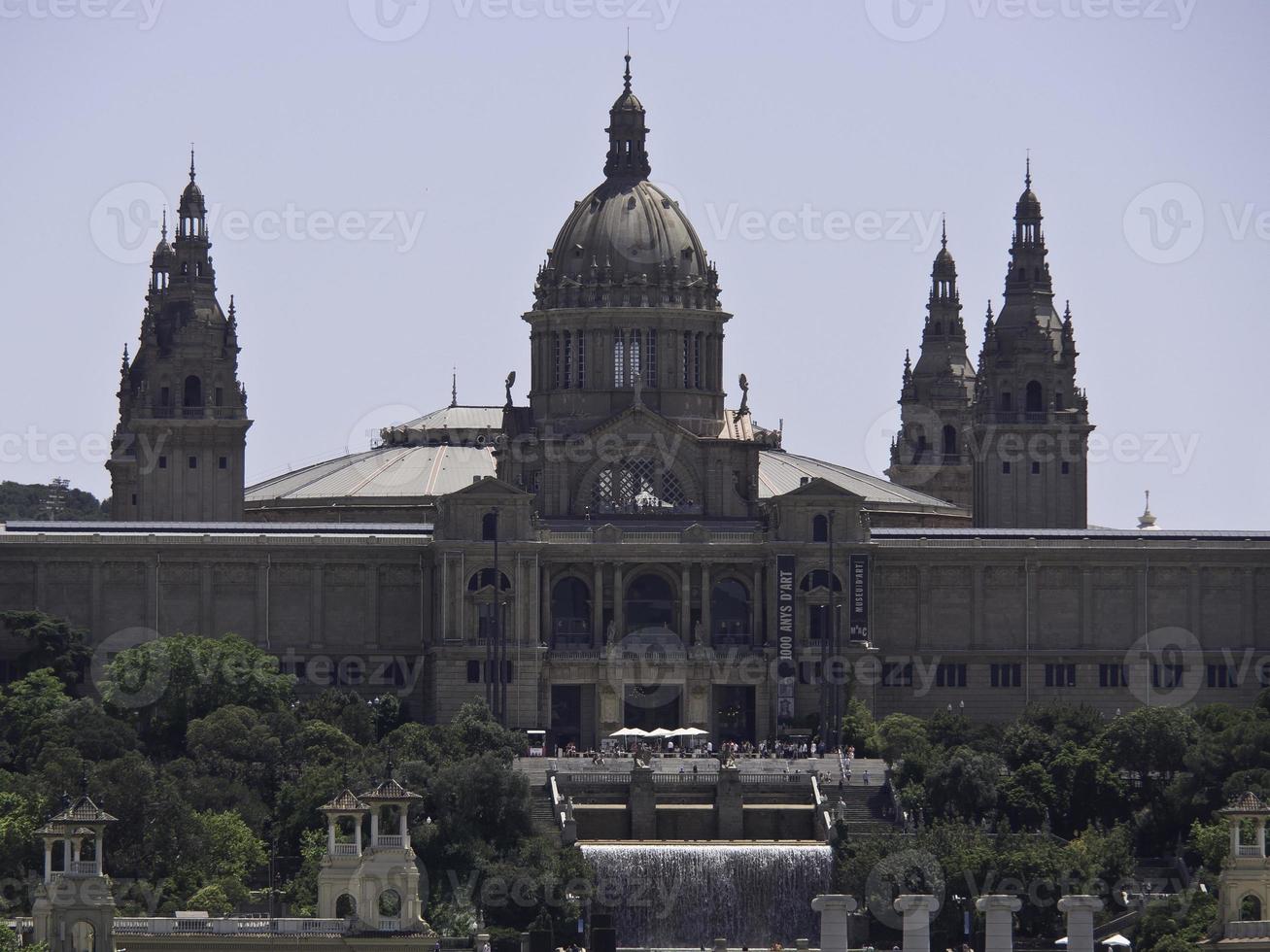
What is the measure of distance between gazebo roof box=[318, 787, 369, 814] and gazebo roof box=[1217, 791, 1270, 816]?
30773 millimetres

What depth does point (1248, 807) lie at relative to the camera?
178 m

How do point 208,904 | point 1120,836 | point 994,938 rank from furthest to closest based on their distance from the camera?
point 1120,836 → point 208,904 → point 994,938

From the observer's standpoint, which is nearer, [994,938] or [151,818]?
[994,938]

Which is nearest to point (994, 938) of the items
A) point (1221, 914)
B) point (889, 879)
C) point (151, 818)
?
point (1221, 914)

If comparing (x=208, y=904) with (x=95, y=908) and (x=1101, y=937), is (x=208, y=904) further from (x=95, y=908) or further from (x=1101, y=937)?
(x=1101, y=937)

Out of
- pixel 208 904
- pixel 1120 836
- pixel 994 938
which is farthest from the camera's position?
pixel 1120 836

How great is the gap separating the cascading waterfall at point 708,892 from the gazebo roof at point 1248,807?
21311 millimetres

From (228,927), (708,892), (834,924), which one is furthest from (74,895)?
(708,892)

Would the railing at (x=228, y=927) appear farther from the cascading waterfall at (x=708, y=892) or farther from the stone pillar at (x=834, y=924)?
the cascading waterfall at (x=708, y=892)

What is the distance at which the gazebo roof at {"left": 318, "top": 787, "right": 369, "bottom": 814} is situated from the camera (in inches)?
6954

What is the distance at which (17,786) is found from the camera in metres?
195

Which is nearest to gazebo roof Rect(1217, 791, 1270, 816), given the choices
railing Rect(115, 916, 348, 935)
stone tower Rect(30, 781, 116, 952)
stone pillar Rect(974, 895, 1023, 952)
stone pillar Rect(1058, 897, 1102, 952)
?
stone pillar Rect(1058, 897, 1102, 952)

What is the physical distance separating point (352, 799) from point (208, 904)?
907cm

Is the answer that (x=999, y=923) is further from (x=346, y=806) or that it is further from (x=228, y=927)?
(x=228, y=927)
